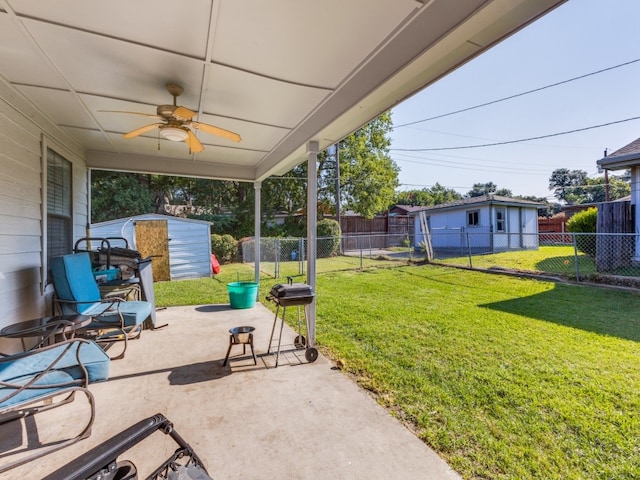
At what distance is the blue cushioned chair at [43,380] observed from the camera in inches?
65.2

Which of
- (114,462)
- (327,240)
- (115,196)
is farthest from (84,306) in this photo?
(115,196)

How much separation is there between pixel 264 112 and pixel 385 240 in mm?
14700

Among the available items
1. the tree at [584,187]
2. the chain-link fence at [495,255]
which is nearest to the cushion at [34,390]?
the chain-link fence at [495,255]

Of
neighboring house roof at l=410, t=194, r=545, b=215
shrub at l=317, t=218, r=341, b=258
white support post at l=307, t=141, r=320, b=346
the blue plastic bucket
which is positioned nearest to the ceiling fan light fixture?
white support post at l=307, t=141, r=320, b=346

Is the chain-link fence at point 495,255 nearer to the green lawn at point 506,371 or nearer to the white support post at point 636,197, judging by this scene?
the white support post at point 636,197

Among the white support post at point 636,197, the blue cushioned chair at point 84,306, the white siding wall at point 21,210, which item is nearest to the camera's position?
the white siding wall at point 21,210

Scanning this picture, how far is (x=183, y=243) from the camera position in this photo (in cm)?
916

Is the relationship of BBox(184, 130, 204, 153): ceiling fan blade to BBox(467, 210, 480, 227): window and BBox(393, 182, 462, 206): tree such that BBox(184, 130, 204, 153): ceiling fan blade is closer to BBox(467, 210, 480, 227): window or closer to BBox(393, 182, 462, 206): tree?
BBox(467, 210, 480, 227): window

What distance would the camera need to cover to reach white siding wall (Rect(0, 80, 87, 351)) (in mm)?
2619

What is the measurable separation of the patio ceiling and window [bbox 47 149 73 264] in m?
0.62

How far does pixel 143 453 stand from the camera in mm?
1841

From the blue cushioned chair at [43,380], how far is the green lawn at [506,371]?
2.04m

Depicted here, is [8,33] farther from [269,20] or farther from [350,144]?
[350,144]

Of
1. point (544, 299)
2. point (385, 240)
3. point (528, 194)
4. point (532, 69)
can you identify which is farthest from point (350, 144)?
point (528, 194)
